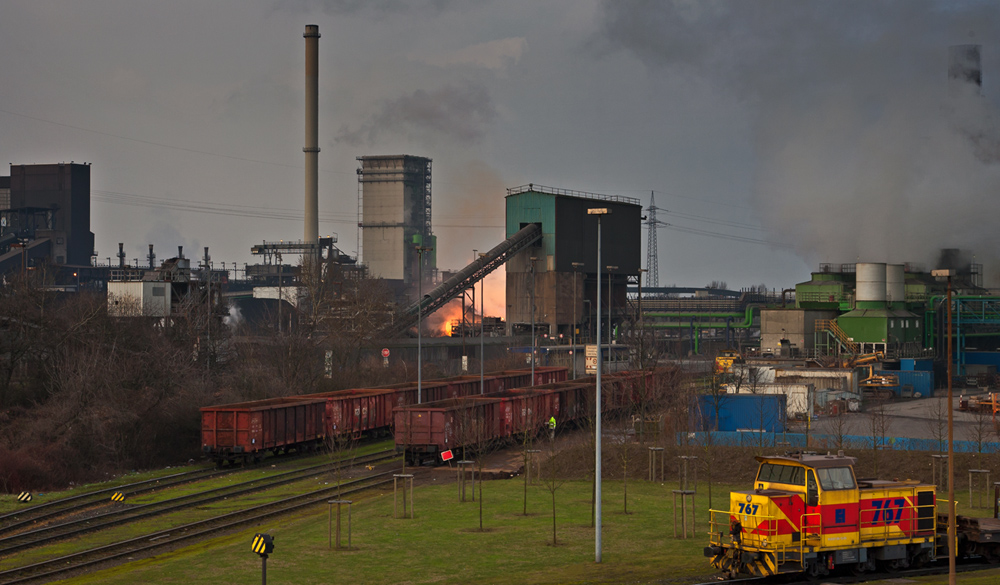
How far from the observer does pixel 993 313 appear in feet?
297

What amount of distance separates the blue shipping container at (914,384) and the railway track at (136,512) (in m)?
51.1

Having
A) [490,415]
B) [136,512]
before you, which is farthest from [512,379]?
[136,512]

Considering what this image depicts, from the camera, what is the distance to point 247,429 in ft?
140

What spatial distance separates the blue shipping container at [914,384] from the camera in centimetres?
7588

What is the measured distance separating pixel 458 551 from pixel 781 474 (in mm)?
9177

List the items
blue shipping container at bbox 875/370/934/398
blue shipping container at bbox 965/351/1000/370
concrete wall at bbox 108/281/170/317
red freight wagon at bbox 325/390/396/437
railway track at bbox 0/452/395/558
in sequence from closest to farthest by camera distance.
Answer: railway track at bbox 0/452/395/558, red freight wagon at bbox 325/390/396/437, concrete wall at bbox 108/281/170/317, blue shipping container at bbox 875/370/934/398, blue shipping container at bbox 965/351/1000/370

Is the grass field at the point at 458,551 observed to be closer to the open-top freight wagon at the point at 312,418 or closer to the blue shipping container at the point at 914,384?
the open-top freight wagon at the point at 312,418

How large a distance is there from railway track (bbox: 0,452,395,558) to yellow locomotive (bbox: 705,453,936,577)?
594 inches

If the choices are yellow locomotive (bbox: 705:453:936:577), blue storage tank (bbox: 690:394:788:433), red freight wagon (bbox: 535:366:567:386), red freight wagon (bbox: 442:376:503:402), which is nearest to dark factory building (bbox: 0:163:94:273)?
red freight wagon (bbox: 535:366:567:386)

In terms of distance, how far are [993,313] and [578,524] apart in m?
75.1

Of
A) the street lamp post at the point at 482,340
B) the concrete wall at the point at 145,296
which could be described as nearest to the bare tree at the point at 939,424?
the street lamp post at the point at 482,340

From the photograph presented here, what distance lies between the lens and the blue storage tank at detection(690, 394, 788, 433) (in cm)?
5200

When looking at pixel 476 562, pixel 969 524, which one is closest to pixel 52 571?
pixel 476 562

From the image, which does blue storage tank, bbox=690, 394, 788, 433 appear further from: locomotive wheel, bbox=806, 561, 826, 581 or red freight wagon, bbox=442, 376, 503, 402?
locomotive wheel, bbox=806, 561, 826, 581
